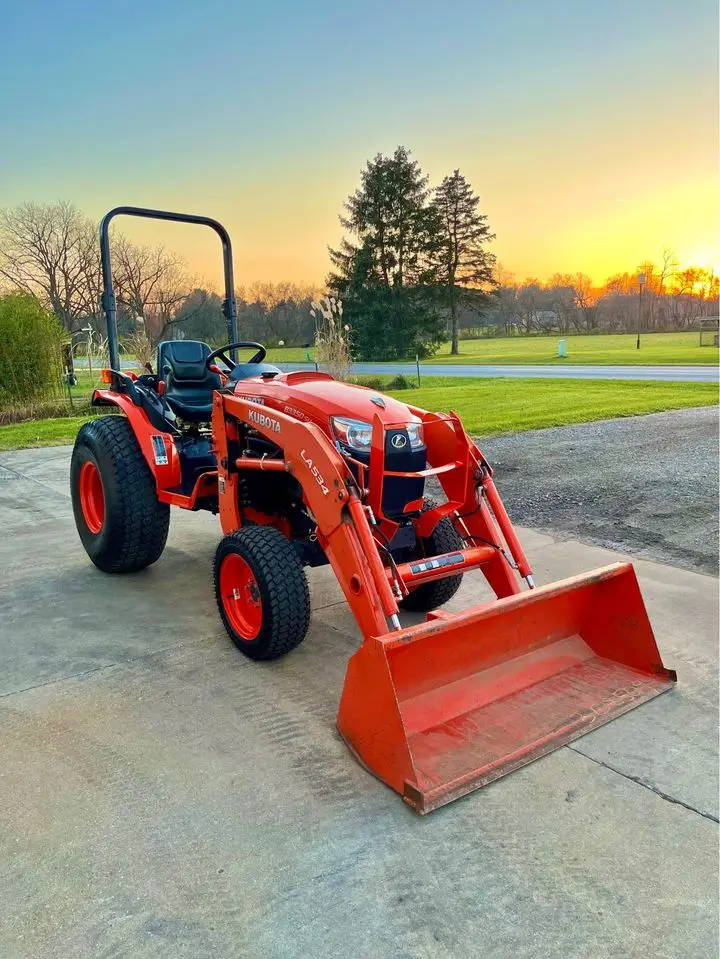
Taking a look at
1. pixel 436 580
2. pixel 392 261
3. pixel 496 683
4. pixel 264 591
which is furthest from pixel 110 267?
pixel 392 261

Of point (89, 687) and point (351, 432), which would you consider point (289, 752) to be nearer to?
point (89, 687)

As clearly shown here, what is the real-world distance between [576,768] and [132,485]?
2.75m

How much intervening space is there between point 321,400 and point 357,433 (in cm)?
26

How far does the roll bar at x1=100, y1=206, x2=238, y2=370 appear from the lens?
14.2 feet

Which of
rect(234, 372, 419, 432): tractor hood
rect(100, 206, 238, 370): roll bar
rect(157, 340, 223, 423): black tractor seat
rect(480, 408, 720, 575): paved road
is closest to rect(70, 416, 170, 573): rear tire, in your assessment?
rect(157, 340, 223, 423): black tractor seat

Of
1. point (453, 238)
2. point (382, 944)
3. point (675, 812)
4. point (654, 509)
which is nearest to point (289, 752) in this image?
point (382, 944)

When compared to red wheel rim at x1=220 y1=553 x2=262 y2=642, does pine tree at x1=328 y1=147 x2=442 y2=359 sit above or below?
above

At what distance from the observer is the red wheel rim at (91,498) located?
461 cm

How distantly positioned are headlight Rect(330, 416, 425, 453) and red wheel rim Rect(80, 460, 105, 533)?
85.7 inches

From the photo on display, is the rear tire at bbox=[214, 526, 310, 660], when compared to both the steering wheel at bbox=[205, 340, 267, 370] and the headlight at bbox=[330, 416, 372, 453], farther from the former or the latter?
the steering wheel at bbox=[205, 340, 267, 370]

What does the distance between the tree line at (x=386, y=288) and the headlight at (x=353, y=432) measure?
42.9ft

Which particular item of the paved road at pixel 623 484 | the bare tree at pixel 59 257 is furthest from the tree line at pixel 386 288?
the paved road at pixel 623 484

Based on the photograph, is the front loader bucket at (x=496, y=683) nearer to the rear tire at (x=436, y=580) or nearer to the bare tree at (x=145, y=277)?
the rear tire at (x=436, y=580)

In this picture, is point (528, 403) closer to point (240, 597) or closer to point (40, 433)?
point (40, 433)
